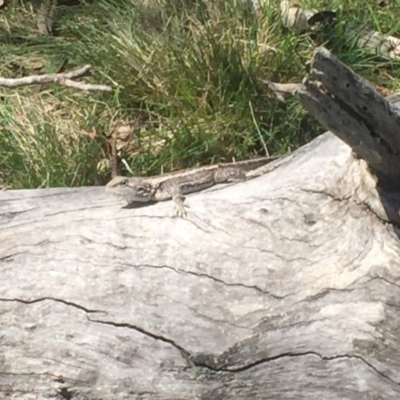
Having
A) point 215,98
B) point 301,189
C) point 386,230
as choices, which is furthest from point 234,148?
point 386,230

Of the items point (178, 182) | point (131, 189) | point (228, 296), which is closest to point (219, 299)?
point (228, 296)

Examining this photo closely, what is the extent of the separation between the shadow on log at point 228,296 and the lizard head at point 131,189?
0.71 ft

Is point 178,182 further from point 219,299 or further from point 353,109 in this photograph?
point 353,109

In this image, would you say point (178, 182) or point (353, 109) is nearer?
point (353, 109)

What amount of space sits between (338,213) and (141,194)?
79cm

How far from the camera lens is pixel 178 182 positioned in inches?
131

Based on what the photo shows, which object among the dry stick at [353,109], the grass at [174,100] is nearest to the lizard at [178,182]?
the grass at [174,100]

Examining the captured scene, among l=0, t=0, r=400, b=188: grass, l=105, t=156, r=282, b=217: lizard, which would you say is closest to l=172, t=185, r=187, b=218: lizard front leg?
l=105, t=156, r=282, b=217: lizard

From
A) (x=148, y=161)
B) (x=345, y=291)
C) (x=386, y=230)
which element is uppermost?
(x=386, y=230)

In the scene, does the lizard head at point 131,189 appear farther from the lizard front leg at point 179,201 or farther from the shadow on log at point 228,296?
the shadow on log at point 228,296

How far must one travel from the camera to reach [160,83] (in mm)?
4172

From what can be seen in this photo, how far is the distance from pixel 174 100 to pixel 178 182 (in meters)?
0.92

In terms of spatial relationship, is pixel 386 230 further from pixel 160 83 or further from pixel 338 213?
pixel 160 83

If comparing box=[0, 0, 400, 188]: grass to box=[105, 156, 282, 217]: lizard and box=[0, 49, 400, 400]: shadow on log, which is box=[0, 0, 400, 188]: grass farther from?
box=[0, 49, 400, 400]: shadow on log
